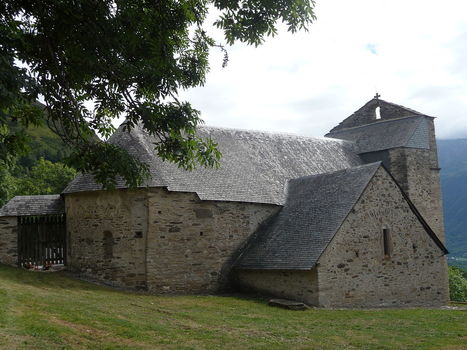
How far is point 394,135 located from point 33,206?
66.9 ft

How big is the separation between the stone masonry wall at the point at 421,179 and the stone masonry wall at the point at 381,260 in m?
8.74

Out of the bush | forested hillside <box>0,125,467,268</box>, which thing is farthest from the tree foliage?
the bush

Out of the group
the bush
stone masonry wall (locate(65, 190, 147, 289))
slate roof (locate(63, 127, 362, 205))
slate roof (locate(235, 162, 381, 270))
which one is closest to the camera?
slate roof (locate(235, 162, 381, 270))

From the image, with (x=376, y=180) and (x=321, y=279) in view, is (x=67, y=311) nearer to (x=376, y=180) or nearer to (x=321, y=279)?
(x=321, y=279)

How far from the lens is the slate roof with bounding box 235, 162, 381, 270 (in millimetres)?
19500

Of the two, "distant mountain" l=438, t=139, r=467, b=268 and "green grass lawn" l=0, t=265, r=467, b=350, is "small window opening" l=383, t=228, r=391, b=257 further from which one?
"distant mountain" l=438, t=139, r=467, b=268

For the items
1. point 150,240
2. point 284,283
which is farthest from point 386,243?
point 150,240

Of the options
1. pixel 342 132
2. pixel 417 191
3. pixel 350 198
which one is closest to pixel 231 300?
pixel 350 198

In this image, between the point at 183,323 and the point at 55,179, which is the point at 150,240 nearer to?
the point at 183,323

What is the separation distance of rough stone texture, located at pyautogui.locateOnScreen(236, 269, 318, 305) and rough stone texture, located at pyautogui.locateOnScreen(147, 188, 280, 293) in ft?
3.61

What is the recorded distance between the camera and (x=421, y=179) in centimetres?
3125

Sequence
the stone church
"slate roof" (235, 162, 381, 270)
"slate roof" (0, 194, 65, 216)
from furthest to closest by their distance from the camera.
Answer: "slate roof" (0, 194, 65, 216) < the stone church < "slate roof" (235, 162, 381, 270)

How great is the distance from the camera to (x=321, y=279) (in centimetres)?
1870

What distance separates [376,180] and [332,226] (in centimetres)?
269
